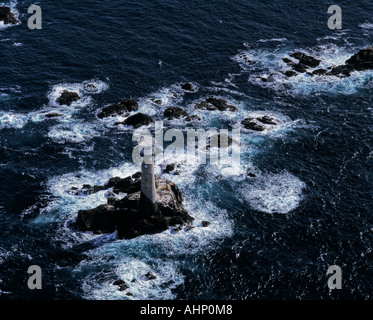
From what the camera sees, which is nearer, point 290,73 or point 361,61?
point 290,73

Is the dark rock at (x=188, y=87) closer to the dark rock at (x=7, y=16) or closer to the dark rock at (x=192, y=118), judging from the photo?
the dark rock at (x=192, y=118)

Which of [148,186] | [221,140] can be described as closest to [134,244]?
[148,186]

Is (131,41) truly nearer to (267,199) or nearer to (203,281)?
(267,199)

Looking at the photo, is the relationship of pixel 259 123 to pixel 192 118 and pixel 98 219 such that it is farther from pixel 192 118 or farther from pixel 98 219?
pixel 98 219

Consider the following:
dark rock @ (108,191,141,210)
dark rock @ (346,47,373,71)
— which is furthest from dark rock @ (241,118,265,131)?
dark rock @ (108,191,141,210)

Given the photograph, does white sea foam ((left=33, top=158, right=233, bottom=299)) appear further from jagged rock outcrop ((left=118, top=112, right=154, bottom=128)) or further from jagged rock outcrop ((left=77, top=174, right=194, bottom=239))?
jagged rock outcrop ((left=118, top=112, right=154, bottom=128))

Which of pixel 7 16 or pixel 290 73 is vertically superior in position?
pixel 7 16
